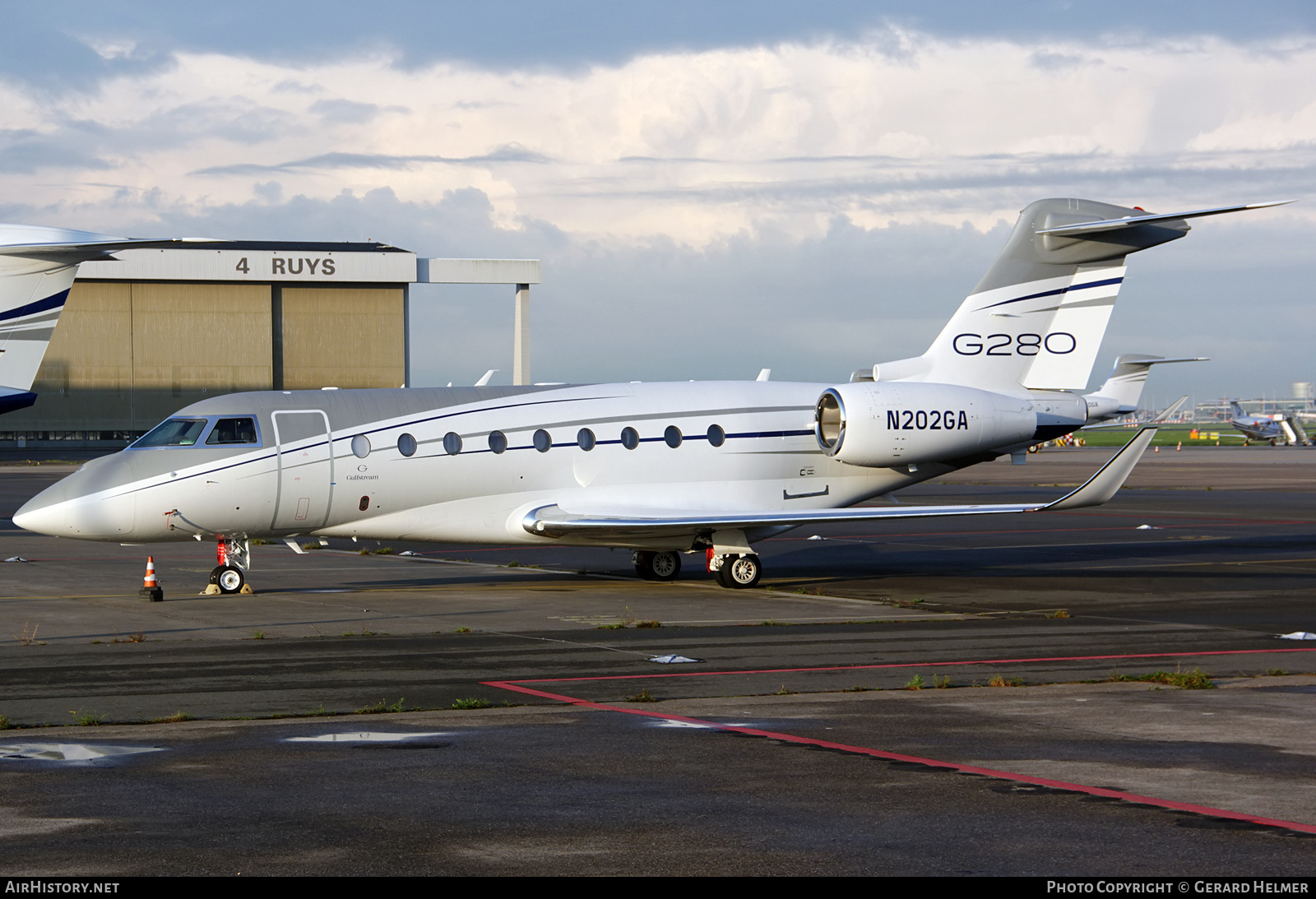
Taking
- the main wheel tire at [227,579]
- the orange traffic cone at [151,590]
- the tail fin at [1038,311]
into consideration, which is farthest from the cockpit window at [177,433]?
the tail fin at [1038,311]

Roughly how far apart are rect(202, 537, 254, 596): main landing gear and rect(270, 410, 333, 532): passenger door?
3.11 ft

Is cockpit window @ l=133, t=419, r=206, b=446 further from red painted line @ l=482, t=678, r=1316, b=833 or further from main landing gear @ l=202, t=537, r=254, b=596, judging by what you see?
red painted line @ l=482, t=678, r=1316, b=833

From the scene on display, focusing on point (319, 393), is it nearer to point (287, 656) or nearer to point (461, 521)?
point (461, 521)

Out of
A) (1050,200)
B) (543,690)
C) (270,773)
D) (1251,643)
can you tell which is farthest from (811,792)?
(1050,200)

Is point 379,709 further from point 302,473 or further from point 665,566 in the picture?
point 665,566

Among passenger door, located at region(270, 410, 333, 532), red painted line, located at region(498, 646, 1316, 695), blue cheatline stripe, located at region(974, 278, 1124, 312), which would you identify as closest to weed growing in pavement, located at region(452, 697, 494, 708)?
red painted line, located at region(498, 646, 1316, 695)

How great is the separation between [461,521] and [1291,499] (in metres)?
34.2

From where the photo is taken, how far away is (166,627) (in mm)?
17516

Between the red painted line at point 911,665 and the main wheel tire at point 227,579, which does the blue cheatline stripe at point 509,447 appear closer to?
the main wheel tire at point 227,579

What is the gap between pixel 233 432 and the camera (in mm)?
20812

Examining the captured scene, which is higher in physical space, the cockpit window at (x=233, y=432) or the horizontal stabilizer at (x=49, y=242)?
the horizontal stabilizer at (x=49, y=242)

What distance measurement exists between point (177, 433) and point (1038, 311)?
14.6 meters

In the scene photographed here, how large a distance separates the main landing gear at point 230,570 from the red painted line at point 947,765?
9237mm

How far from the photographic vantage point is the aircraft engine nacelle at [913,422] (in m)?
23.4
